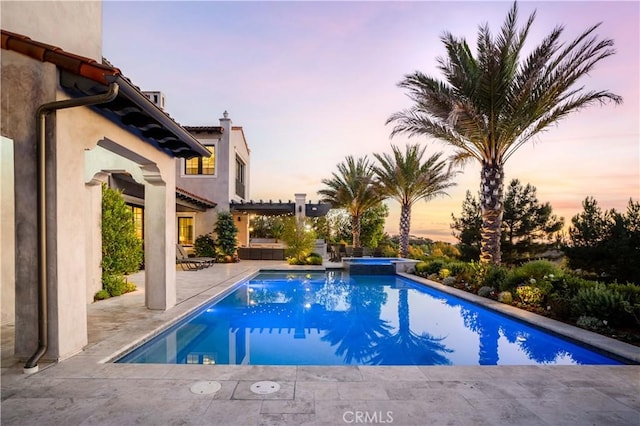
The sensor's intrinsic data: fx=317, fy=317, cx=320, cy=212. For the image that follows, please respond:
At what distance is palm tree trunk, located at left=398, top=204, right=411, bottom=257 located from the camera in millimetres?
19422

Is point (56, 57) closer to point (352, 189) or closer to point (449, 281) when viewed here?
point (449, 281)

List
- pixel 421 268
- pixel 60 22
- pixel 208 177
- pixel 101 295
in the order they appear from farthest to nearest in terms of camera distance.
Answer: pixel 208 177, pixel 421 268, pixel 101 295, pixel 60 22

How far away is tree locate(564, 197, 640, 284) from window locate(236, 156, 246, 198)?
20.0 m

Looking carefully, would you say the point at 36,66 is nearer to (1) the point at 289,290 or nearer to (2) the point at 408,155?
(1) the point at 289,290

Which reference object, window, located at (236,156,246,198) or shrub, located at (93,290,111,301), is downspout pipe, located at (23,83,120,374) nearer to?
shrub, located at (93,290,111,301)

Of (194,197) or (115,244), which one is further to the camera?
(194,197)

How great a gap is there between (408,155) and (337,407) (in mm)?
17315

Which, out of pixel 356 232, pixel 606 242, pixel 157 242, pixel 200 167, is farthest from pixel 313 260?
pixel 606 242

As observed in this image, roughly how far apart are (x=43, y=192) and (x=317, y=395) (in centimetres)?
418

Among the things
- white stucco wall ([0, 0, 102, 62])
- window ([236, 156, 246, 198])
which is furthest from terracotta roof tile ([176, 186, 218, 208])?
white stucco wall ([0, 0, 102, 62])

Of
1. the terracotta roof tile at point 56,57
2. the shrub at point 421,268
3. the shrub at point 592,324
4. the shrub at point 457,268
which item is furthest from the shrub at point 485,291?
the terracotta roof tile at point 56,57

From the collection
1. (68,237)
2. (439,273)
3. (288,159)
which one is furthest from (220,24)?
(288,159)

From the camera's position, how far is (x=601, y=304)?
6.13m

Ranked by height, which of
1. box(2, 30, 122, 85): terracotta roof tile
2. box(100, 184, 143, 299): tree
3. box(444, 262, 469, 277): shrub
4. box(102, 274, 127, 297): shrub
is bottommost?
box(444, 262, 469, 277): shrub
